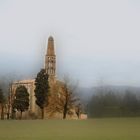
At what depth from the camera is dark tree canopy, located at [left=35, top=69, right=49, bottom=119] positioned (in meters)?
19.7

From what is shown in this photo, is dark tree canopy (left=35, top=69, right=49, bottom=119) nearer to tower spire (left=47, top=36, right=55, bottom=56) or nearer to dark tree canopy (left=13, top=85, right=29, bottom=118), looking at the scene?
dark tree canopy (left=13, top=85, right=29, bottom=118)

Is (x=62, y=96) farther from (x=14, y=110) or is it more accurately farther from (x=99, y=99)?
(x=99, y=99)

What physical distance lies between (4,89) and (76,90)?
154 inches

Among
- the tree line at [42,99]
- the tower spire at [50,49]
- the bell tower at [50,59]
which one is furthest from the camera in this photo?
the tree line at [42,99]

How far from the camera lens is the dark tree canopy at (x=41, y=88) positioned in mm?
19734

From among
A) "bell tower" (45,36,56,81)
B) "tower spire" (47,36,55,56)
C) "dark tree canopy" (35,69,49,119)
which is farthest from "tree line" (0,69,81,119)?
"tower spire" (47,36,55,56)

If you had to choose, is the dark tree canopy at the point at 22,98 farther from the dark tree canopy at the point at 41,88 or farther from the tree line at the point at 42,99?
the dark tree canopy at the point at 41,88

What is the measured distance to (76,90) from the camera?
65.8ft

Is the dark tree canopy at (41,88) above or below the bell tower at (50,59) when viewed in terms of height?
below

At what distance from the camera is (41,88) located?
21.2 metres

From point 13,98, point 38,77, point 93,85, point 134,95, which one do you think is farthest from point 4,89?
point 134,95

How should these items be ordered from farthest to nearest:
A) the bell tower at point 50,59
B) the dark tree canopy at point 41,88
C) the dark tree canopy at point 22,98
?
the dark tree canopy at point 41,88 → the dark tree canopy at point 22,98 → the bell tower at point 50,59

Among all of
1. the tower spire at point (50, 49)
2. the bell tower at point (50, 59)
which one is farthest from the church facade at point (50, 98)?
the tower spire at point (50, 49)

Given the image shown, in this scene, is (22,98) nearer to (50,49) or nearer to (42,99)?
(42,99)
